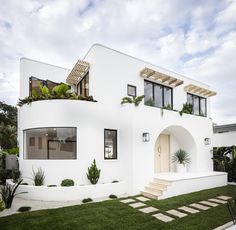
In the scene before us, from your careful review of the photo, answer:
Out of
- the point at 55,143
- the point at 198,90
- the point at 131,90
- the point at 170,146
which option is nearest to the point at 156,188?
the point at 170,146

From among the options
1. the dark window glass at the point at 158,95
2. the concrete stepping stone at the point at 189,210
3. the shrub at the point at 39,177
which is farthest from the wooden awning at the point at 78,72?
the concrete stepping stone at the point at 189,210

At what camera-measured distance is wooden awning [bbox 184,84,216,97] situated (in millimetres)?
13898

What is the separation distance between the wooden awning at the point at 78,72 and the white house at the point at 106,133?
2.4 inches

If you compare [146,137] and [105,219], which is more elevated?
[146,137]

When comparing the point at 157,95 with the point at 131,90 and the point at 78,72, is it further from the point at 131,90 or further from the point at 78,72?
the point at 78,72

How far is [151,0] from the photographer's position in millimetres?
8141

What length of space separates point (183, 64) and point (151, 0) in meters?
7.13

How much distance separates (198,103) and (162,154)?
18.8 ft

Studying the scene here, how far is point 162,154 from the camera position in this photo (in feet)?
41.3

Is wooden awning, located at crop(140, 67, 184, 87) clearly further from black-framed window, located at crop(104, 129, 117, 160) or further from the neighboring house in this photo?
the neighboring house

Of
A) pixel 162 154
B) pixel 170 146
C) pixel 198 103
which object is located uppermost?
pixel 198 103

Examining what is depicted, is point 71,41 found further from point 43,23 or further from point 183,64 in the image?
point 183,64

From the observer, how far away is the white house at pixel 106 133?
29.7ft

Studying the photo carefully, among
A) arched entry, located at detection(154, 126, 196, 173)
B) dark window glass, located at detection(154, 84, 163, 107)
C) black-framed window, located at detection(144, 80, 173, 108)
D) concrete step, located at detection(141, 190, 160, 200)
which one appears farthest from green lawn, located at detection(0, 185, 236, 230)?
dark window glass, located at detection(154, 84, 163, 107)
